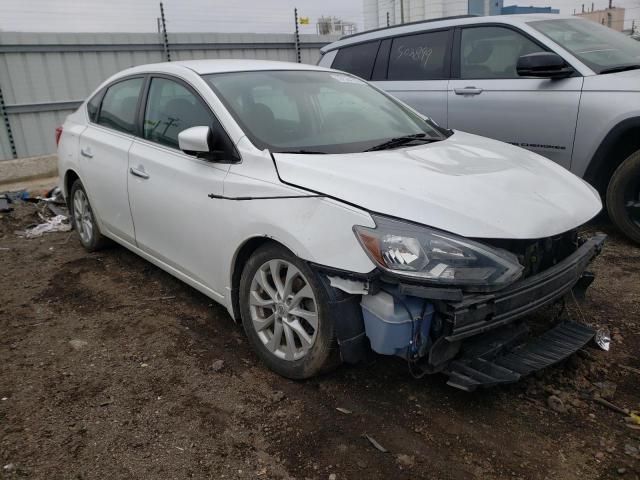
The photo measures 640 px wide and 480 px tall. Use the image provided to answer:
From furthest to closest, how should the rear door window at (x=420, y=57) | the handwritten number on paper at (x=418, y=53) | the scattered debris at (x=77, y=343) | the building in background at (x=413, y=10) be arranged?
1. the building in background at (x=413, y=10)
2. the handwritten number on paper at (x=418, y=53)
3. the rear door window at (x=420, y=57)
4. the scattered debris at (x=77, y=343)

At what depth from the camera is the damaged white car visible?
7.70 ft

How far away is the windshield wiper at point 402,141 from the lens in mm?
3174

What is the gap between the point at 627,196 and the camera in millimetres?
4496

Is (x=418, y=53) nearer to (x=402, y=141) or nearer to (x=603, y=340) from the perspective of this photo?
(x=402, y=141)

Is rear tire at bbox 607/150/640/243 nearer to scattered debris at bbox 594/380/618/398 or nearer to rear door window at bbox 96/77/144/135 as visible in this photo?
scattered debris at bbox 594/380/618/398

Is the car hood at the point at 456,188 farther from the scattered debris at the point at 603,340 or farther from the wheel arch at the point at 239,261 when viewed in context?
the scattered debris at the point at 603,340

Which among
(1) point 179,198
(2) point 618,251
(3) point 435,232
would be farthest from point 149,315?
(2) point 618,251

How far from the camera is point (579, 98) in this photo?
4.61 meters

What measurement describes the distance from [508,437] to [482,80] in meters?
3.90

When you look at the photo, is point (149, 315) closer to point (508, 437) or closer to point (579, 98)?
point (508, 437)

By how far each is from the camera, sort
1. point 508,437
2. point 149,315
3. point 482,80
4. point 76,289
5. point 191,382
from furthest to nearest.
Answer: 1. point 482,80
2. point 76,289
3. point 149,315
4. point 191,382
5. point 508,437

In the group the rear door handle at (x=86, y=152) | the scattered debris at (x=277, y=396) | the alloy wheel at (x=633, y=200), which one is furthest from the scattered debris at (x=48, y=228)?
the alloy wheel at (x=633, y=200)

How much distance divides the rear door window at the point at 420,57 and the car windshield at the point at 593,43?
93 cm

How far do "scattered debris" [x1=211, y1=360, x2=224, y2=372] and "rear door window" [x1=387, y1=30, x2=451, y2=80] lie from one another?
13.1 ft
